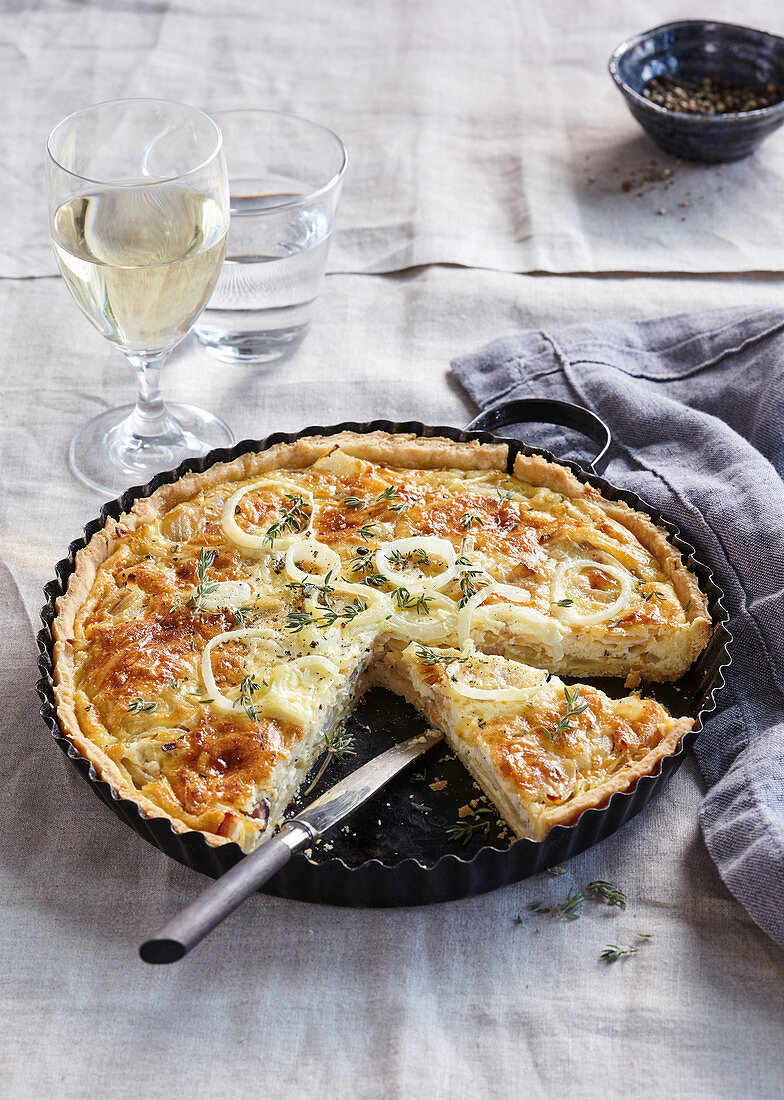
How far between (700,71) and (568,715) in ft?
15.9

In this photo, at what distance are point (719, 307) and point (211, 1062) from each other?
14.4ft

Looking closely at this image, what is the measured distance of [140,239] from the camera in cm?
A: 429

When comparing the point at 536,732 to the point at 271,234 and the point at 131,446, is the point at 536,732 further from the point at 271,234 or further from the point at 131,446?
the point at 271,234

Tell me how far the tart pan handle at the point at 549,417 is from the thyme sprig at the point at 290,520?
0.93 metres

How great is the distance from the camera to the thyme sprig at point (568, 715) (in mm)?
3594

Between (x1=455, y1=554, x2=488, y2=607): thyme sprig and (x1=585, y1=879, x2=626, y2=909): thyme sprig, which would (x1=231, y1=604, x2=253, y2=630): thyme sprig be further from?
(x1=585, y1=879, x2=626, y2=909): thyme sprig

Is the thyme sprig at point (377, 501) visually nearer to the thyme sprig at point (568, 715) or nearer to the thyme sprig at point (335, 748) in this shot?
the thyme sprig at point (335, 748)

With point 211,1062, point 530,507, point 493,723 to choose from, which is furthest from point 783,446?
point 211,1062

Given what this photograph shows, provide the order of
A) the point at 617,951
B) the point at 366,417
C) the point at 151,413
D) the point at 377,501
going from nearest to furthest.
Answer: the point at 617,951 → the point at 377,501 → the point at 151,413 → the point at 366,417

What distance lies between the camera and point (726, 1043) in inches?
123

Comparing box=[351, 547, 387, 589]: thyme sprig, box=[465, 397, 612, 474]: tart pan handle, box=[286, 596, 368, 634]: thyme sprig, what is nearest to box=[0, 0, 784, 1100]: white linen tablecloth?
box=[465, 397, 612, 474]: tart pan handle

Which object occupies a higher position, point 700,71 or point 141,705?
point 700,71

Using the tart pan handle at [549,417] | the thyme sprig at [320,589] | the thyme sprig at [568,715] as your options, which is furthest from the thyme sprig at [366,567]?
the tart pan handle at [549,417]

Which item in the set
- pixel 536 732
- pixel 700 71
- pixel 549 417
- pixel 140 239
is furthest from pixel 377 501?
pixel 700 71
